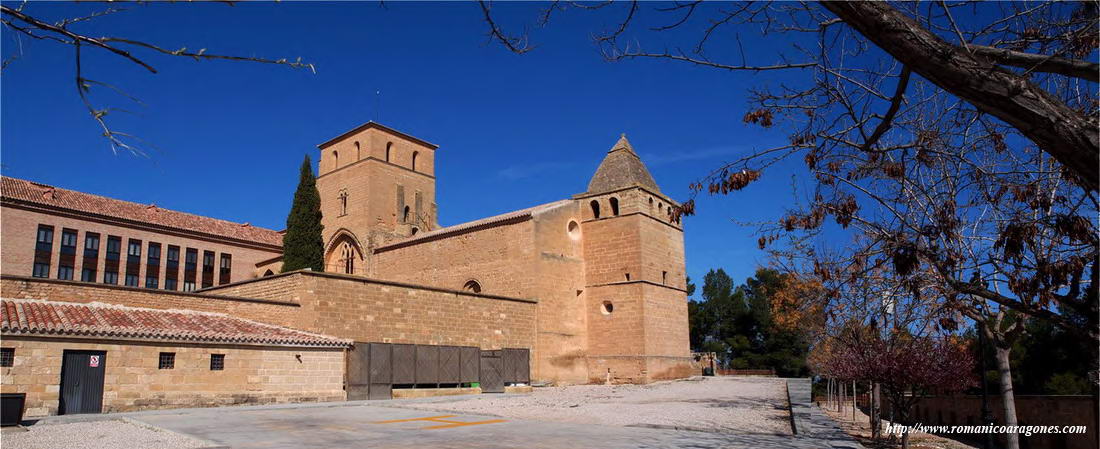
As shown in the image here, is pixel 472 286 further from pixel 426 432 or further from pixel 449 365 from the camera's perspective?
pixel 426 432

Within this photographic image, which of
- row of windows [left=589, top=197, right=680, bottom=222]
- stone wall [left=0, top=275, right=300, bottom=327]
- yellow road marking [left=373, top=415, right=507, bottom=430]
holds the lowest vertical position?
yellow road marking [left=373, top=415, right=507, bottom=430]

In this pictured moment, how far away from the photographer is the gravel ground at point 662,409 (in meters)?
13.0

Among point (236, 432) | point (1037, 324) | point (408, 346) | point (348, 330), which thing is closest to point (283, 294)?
point (348, 330)

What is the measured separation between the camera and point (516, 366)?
26.1 m

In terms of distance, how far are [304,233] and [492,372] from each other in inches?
532

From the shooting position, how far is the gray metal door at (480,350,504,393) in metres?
24.8

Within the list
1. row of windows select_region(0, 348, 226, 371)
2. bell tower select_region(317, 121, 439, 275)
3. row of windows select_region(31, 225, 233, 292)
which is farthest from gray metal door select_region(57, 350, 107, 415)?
bell tower select_region(317, 121, 439, 275)

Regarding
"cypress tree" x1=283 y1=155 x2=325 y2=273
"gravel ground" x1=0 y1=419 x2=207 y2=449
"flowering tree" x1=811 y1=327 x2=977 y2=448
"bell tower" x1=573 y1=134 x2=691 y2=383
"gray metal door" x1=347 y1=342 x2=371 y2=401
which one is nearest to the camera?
"gravel ground" x1=0 y1=419 x2=207 y2=449

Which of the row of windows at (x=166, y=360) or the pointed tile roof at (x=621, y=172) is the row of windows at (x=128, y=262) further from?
the pointed tile roof at (x=621, y=172)

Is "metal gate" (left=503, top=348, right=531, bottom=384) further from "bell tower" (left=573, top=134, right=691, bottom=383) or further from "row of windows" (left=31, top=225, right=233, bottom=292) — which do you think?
"row of windows" (left=31, top=225, right=233, bottom=292)

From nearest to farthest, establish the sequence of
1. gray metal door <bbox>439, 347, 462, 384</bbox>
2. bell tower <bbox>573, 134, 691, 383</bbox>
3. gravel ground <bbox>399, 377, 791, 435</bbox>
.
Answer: gravel ground <bbox>399, 377, 791, 435</bbox> < gray metal door <bbox>439, 347, 462, 384</bbox> < bell tower <bbox>573, 134, 691, 383</bbox>

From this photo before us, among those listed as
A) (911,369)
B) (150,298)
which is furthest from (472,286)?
(911,369)

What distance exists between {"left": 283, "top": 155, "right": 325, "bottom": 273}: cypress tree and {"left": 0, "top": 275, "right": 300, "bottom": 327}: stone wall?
35.2ft

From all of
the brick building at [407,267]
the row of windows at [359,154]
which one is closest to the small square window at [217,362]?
the brick building at [407,267]
